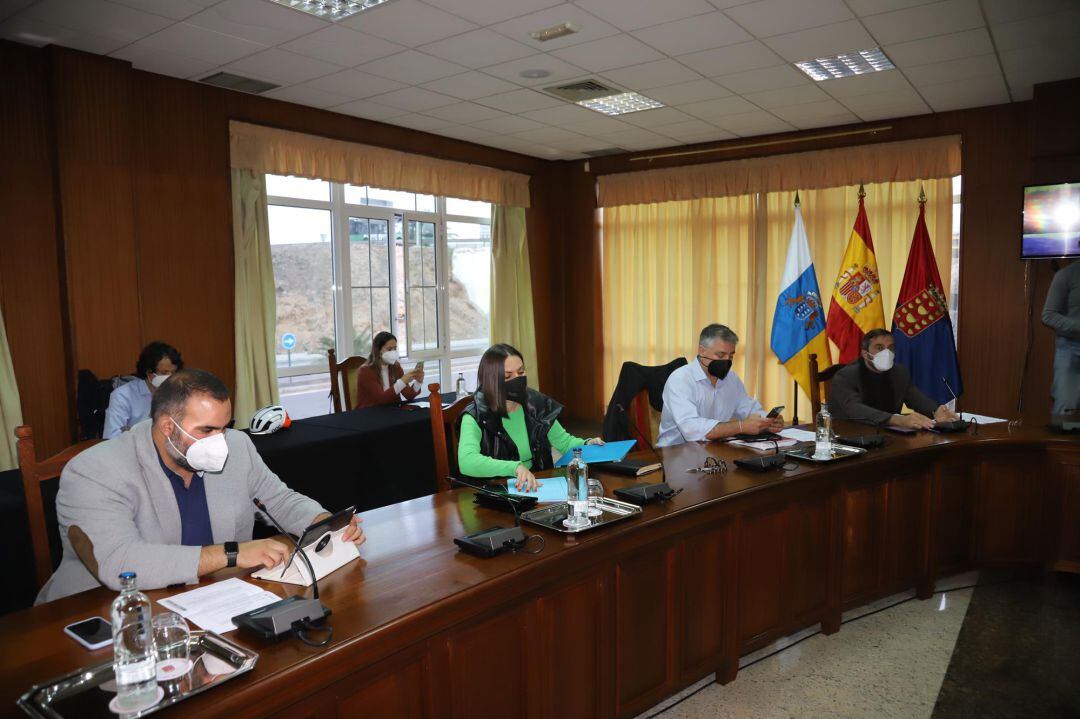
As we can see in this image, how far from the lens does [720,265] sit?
6828 millimetres

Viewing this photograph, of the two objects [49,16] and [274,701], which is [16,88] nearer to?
[49,16]

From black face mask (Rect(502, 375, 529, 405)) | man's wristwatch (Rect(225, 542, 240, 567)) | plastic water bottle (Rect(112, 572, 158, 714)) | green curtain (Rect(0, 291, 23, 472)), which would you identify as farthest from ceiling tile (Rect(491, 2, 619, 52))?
green curtain (Rect(0, 291, 23, 472))

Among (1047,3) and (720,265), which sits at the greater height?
(1047,3)

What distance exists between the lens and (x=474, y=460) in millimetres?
2754

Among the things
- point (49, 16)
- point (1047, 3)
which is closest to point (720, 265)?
point (1047, 3)

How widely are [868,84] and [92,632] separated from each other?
5.12 m

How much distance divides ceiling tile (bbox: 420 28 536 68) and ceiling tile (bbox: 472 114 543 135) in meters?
1.36

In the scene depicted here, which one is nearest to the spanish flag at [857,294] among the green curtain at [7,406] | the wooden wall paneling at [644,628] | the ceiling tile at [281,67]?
the wooden wall paneling at [644,628]

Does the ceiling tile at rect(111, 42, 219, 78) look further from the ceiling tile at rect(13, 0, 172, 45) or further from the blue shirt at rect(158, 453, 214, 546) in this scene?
the blue shirt at rect(158, 453, 214, 546)

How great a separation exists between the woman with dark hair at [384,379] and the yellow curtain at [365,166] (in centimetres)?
141

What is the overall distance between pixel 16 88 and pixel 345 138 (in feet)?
7.10

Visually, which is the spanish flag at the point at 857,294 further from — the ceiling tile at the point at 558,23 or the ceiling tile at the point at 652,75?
the ceiling tile at the point at 558,23

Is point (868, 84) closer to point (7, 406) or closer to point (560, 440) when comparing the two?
point (560, 440)

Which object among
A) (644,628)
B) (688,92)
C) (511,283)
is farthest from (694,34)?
(511,283)
